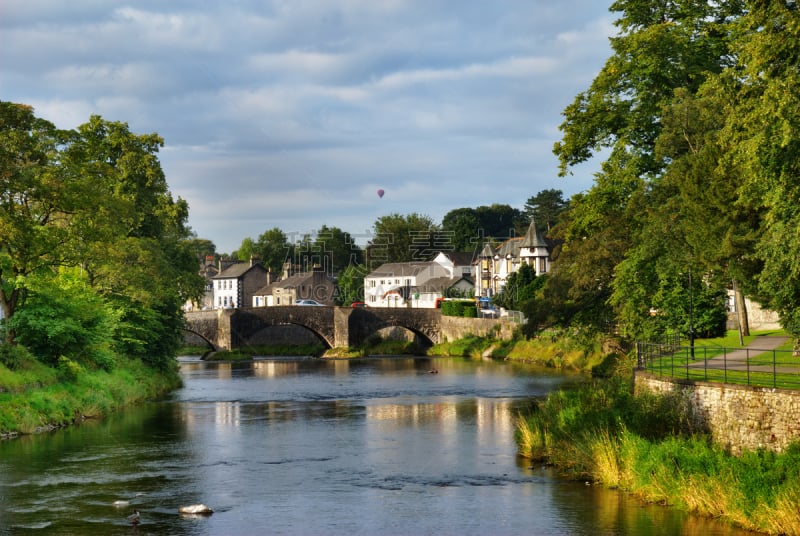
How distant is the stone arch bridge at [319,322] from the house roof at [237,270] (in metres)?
55.5

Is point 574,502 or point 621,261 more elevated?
point 621,261

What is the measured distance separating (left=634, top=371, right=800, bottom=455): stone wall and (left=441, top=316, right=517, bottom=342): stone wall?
61.0 metres

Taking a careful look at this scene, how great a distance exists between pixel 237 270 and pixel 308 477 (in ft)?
445

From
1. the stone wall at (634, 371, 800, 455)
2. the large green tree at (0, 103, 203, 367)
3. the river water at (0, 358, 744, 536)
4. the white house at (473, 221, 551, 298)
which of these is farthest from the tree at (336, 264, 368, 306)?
the stone wall at (634, 371, 800, 455)

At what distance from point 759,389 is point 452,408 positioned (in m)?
25.0

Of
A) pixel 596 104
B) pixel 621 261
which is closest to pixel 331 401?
pixel 621 261

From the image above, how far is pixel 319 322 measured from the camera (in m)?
107

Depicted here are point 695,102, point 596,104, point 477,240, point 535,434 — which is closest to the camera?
point 535,434

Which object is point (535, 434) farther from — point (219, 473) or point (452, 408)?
point (452, 408)

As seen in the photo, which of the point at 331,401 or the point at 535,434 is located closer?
the point at 535,434

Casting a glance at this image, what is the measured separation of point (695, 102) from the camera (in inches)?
1660

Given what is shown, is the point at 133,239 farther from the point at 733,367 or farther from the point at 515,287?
the point at 515,287

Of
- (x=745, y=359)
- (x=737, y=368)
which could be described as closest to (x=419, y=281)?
(x=745, y=359)

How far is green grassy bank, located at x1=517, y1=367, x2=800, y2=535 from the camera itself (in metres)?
23.7
